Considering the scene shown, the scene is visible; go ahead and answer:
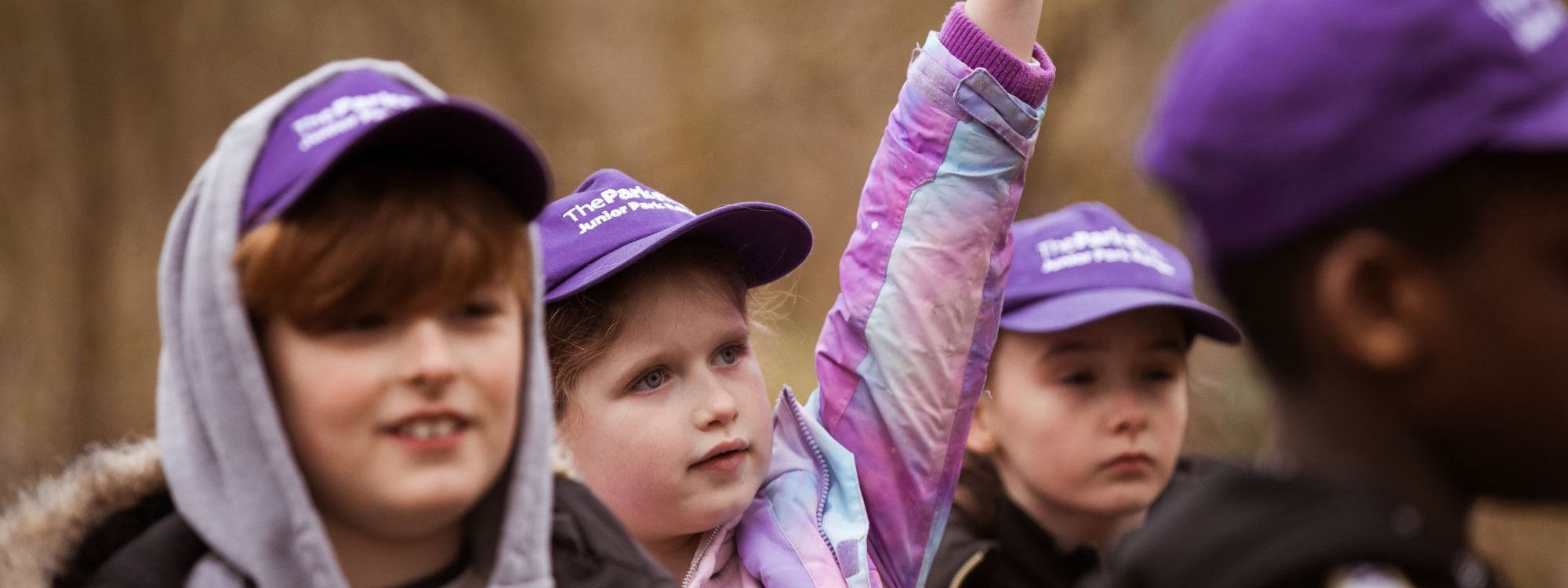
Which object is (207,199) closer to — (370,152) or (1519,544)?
(370,152)

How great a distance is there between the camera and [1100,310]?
2.84 meters

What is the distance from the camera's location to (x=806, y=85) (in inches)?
443

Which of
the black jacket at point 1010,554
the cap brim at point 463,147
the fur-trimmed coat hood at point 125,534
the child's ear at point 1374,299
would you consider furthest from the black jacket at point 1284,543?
the black jacket at point 1010,554

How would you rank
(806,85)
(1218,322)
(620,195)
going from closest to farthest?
(620,195), (1218,322), (806,85)

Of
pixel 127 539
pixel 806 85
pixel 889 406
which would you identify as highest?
pixel 127 539

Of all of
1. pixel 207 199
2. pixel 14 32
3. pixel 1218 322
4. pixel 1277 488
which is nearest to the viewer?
pixel 1277 488

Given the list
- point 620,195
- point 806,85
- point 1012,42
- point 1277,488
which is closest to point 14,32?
point 806,85

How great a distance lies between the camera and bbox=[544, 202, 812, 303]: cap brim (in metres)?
2.38

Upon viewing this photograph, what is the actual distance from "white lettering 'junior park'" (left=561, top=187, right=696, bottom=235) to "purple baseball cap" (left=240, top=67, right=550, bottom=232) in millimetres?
733

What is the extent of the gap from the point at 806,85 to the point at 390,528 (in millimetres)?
9761

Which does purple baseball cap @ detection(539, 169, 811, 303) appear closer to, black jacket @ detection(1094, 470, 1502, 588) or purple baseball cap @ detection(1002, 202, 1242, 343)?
purple baseball cap @ detection(1002, 202, 1242, 343)

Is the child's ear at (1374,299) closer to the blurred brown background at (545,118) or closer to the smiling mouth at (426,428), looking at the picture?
the smiling mouth at (426,428)

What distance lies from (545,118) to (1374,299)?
409 inches

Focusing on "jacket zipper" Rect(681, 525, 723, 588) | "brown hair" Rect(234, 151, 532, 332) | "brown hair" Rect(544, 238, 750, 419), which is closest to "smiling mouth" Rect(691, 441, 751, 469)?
"jacket zipper" Rect(681, 525, 723, 588)
